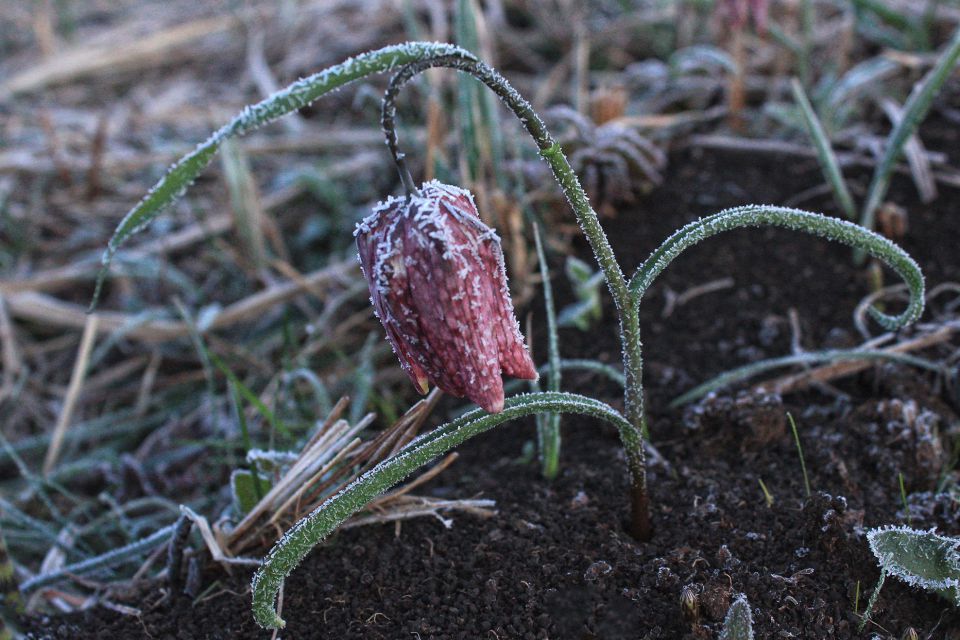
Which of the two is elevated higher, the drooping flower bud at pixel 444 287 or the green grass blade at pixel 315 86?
the green grass blade at pixel 315 86

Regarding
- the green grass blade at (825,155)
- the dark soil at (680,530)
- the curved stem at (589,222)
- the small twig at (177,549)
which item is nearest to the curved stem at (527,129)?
the curved stem at (589,222)

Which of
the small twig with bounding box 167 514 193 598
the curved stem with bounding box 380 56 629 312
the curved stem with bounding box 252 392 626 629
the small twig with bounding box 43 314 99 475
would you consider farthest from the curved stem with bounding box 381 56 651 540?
the small twig with bounding box 43 314 99 475

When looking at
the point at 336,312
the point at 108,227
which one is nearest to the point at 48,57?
the point at 108,227

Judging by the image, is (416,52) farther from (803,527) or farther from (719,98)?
(719,98)

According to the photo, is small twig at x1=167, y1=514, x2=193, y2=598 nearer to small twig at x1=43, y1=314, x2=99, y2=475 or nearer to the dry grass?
the dry grass

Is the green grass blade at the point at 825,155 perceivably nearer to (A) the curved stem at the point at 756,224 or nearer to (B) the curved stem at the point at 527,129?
(A) the curved stem at the point at 756,224

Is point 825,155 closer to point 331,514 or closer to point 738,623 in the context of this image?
point 738,623
